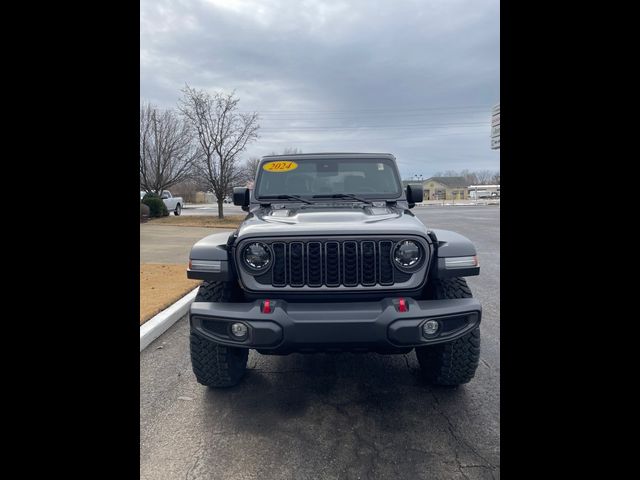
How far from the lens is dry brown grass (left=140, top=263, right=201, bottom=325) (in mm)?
4395

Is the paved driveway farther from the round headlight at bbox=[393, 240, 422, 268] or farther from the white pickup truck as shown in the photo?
the white pickup truck

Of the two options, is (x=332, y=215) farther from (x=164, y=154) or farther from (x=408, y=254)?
(x=164, y=154)

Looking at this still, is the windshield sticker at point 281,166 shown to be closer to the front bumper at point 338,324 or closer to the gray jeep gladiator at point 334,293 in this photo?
the gray jeep gladiator at point 334,293

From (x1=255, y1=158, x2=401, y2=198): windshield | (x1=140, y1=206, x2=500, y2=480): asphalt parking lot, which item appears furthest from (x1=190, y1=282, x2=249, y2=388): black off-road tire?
Result: (x1=255, y1=158, x2=401, y2=198): windshield

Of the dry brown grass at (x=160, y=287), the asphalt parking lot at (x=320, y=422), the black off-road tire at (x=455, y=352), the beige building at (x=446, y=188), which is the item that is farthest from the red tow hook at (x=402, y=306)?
the beige building at (x=446, y=188)

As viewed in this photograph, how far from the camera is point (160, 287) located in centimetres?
529

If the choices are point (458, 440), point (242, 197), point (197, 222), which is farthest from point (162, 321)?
point (197, 222)

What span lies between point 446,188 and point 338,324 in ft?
323

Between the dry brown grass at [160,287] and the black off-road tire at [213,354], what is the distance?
1.71 metres

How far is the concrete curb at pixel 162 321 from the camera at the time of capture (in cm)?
361

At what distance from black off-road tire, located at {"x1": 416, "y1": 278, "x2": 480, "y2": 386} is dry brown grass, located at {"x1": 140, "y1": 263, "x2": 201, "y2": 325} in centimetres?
309

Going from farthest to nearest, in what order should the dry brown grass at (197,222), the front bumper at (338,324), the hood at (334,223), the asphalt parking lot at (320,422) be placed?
the dry brown grass at (197,222) → the hood at (334,223) → the front bumper at (338,324) → the asphalt parking lot at (320,422)
